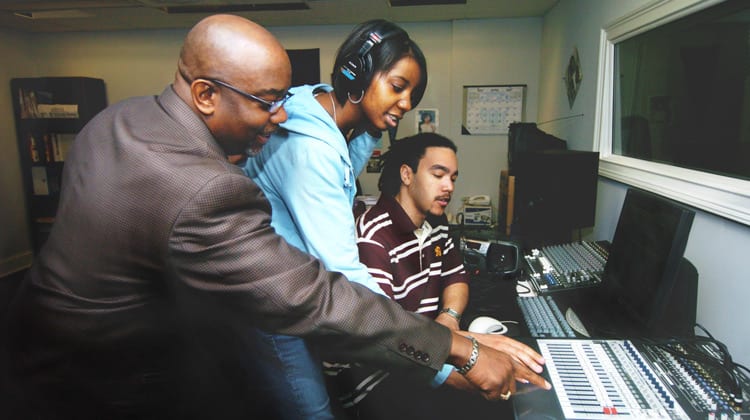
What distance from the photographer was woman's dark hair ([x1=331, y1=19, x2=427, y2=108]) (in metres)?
1.10

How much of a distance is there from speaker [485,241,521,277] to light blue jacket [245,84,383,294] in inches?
39.6

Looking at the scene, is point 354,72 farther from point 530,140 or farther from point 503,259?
point 530,140

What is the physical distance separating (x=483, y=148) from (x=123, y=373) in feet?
13.5

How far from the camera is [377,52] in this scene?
3.60 ft

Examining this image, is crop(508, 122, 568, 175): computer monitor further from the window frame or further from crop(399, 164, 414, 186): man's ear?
crop(399, 164, 414, 186): man's ear

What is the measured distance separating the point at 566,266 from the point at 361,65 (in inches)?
43.6

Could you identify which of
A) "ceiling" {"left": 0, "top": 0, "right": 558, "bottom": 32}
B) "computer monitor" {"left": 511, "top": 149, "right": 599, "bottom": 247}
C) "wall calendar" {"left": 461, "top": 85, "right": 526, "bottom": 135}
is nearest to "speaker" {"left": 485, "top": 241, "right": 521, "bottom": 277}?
"computer monitor" {"left": 511, "top": 149, "right": 599, "bottom": 247}

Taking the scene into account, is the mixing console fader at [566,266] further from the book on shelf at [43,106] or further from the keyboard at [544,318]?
the book on shelf at [43,106]

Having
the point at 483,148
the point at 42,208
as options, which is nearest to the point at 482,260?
the point at 483,148

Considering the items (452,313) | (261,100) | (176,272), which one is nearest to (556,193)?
(452,313)

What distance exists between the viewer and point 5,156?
15.1 ft

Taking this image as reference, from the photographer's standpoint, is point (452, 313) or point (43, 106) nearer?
point (452, 313)

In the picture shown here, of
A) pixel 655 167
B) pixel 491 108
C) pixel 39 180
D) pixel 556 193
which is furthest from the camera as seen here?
pixel 39 180

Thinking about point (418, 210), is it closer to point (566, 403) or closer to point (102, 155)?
point (566, 403)
